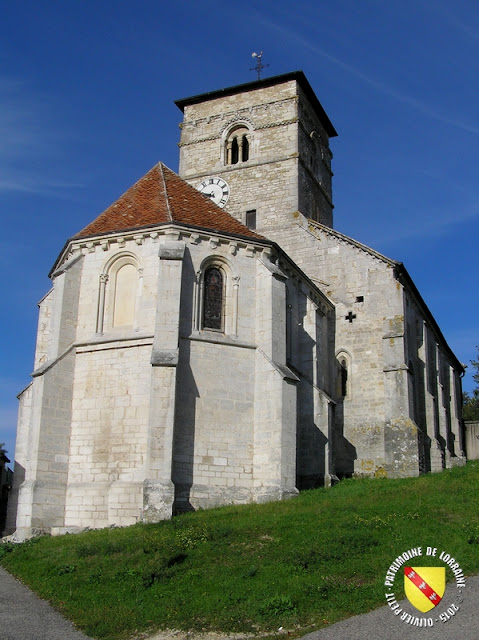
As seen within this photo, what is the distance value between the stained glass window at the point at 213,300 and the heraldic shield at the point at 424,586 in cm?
1081

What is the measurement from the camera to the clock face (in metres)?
A: 33.2

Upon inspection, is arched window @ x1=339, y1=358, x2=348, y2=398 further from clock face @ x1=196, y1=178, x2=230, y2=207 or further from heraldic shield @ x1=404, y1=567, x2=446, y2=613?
heraldic shield @ x1=404, y1=567, x2=446, y2=613

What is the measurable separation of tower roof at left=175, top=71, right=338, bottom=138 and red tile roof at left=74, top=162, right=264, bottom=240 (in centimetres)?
1208

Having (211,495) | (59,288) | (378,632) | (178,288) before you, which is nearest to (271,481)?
(211,495)

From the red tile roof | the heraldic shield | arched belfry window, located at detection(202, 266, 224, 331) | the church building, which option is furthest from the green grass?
the red tile roof

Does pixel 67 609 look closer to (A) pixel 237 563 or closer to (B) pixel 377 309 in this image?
(A) pixel 237 563

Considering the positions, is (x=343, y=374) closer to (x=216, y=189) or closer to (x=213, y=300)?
(x=213, y=300)

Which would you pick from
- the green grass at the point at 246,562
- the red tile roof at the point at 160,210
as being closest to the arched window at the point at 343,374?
the red tile roof at the point at 160,210

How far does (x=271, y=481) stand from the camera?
19531 mm

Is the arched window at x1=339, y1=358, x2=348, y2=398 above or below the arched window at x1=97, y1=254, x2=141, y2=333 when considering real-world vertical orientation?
below

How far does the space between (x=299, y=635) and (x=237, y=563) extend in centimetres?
317

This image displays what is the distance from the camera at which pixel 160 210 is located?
72.0 feet

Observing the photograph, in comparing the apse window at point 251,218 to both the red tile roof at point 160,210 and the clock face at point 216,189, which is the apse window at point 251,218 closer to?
the clock face at point 216,189

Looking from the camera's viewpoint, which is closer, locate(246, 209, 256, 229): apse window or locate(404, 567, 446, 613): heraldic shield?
locate(404, 567, 446, 613): heraldic shield
